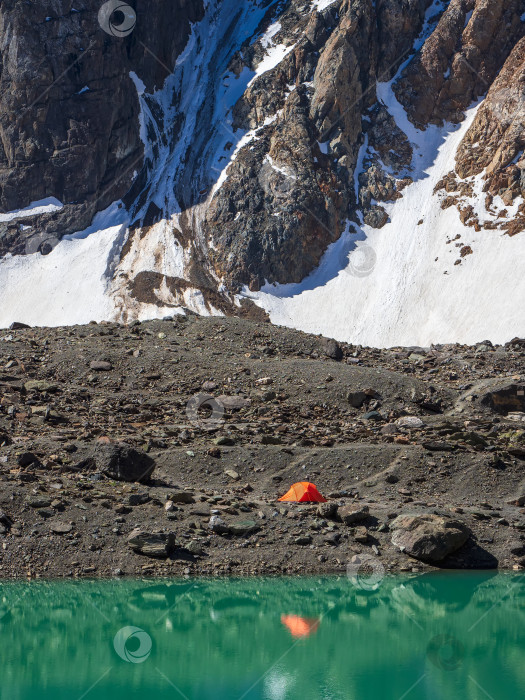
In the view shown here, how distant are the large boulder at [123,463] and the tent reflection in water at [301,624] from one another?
7.06 meters

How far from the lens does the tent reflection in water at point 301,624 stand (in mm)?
16125

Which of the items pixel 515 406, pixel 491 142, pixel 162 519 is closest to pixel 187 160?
pixel 491 142

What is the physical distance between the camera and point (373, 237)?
81688 millimetres

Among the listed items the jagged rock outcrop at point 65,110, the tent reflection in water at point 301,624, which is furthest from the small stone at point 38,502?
the jagged rock outcrop at point 65,110

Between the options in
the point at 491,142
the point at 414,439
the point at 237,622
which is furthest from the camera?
the point at 491,142

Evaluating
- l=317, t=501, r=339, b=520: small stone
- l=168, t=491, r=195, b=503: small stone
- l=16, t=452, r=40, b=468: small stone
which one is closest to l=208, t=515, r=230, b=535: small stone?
l=168, t=491, r=195, b=503: small stone

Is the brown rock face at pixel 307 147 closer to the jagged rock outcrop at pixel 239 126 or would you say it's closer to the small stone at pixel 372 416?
the jagged rock outcrop at pixel 239 126

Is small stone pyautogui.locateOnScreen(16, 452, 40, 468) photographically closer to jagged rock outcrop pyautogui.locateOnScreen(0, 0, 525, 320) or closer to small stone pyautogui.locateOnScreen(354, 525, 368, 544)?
small stone pyautogui.locateOnScreen(354, 525, 368, 544)

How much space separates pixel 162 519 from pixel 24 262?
75.8 metres

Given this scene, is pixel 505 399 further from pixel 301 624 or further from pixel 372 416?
pixel 301 624

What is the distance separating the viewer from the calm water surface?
1329 centimetres

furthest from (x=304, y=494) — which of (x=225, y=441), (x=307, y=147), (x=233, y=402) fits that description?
(x=307, y=147)

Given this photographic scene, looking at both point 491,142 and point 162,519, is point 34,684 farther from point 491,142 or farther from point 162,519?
point 491,142

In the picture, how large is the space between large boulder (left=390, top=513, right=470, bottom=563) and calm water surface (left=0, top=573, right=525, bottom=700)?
1.99 feet
